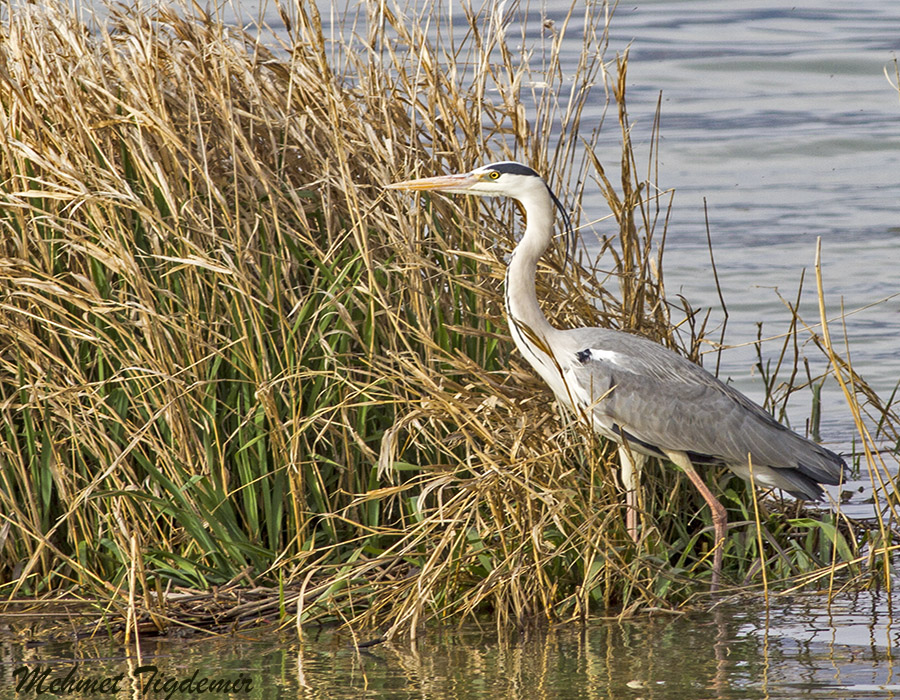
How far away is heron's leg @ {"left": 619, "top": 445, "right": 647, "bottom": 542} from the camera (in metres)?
4.18

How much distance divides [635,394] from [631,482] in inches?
11.7

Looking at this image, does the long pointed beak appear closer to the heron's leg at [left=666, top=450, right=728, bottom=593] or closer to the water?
the heron's leg at [left=666, top=450, right=728, bottom=593]

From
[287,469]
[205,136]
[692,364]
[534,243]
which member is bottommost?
[287,469]

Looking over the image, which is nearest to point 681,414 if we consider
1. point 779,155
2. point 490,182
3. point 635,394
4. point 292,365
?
point 635,394

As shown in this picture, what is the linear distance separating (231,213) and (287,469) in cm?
89

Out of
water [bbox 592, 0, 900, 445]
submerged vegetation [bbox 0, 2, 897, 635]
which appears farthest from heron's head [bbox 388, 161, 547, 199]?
water [bbox 592, 0, 900, 445]

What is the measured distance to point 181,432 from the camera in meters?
4.21

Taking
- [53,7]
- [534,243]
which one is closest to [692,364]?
[534,243]

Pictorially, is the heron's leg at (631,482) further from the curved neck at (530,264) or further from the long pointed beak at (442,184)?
the long pointed beak at (442,184)

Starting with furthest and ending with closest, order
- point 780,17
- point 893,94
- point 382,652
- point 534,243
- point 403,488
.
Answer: point 780,17
point 893,94
point 534,243
point 403,488
point 382,652

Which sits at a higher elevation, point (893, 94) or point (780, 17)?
point (780, 17)

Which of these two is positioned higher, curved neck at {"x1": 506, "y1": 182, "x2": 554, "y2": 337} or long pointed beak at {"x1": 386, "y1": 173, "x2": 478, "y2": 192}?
long pointed beak at {"x1": 386, "y1": 173, "x2": 478, "y2": 192}

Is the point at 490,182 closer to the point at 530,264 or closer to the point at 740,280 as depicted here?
the point at 530,264

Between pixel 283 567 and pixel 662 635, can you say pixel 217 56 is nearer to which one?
pixel 283 567
